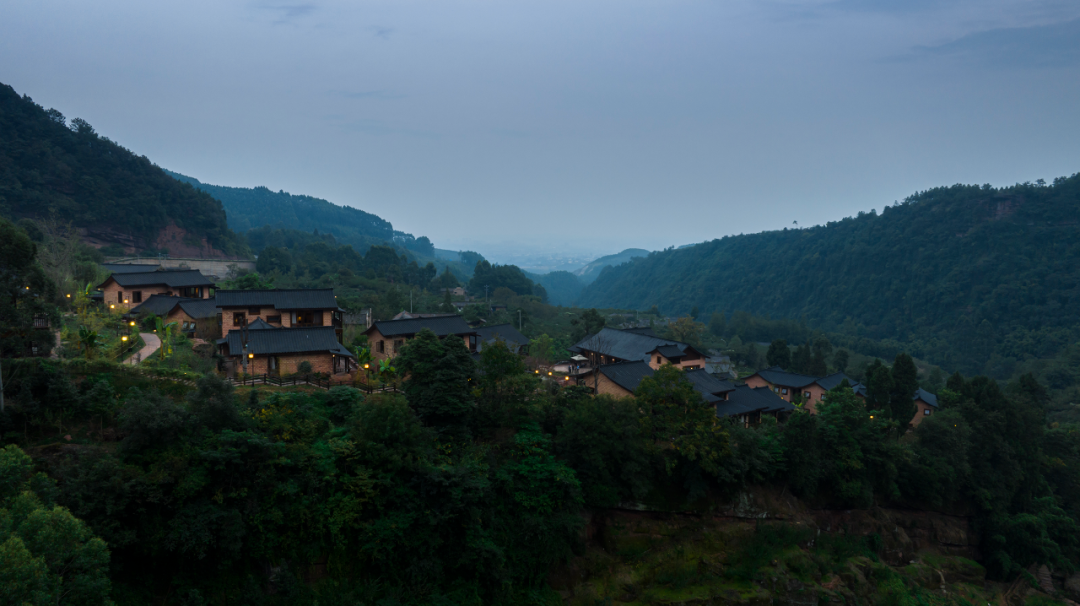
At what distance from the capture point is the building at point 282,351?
2761 centimetres

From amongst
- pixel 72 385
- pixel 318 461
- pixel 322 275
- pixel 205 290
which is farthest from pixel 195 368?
pixel 322 275

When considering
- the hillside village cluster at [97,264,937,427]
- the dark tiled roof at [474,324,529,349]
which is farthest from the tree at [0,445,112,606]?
the dark tiled roof at [474,324,529,349]

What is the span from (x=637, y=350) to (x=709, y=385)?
790 cm

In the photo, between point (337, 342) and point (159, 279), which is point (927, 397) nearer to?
point (337, 342)

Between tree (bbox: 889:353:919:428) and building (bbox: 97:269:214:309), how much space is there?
167ft

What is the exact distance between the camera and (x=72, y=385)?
60.9 feet

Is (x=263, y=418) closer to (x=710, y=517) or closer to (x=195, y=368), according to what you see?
(x=195, y=368)

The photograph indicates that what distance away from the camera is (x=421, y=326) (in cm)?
3678

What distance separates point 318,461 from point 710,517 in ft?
57.9

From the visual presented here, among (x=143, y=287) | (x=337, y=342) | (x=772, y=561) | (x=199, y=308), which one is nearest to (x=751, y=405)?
(x=772, y=561)

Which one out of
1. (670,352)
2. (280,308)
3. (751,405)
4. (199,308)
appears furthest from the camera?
(670,352)

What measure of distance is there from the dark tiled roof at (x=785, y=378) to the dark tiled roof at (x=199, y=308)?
42.7 metres

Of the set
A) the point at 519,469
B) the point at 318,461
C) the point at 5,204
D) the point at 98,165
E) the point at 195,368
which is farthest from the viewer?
the point at 98,165

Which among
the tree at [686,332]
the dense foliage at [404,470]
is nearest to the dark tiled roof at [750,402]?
the dense foliage at [404,470]
